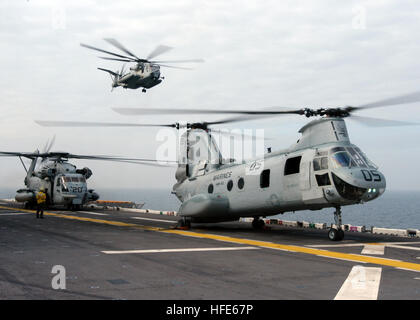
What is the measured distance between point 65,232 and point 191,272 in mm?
11279

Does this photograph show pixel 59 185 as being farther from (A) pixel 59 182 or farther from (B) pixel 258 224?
(B) pixel 258 224

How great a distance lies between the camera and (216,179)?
2245cm

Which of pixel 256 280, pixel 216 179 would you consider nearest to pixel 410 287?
pixel 256 280

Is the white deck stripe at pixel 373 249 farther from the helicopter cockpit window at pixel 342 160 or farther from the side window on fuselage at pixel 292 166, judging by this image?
the side window on fuselage at pixel 292 166

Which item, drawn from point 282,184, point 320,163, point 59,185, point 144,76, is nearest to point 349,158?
point 320,163

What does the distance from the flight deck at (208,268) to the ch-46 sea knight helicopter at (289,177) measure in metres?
1.89

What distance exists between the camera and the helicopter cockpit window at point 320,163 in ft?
53.4

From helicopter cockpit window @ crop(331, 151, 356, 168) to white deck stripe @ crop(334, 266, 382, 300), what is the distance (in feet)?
18.4

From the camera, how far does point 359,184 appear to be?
15.1 meters

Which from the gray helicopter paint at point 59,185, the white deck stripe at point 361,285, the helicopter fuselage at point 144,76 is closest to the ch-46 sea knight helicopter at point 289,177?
the white deck stripe at point 361,285

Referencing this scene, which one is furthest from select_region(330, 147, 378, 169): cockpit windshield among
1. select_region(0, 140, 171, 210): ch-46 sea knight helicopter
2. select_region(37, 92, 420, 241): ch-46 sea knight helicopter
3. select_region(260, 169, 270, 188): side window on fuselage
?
select_region(0, 140, 171, 210): ch-46 sea knight helicopter

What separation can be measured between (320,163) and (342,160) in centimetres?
97

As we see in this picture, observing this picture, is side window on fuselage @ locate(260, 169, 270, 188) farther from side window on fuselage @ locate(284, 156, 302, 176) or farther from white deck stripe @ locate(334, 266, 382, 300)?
white deck stripe @ locate(334, 266, 382, 300)
